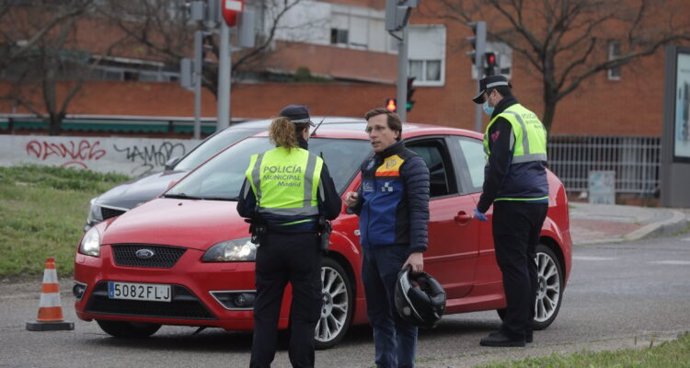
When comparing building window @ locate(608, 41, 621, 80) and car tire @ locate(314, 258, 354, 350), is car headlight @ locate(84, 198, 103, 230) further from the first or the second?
building window @ locate(608, 41, 621, 80)

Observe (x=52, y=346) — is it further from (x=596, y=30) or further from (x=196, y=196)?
(x=596, y=30)

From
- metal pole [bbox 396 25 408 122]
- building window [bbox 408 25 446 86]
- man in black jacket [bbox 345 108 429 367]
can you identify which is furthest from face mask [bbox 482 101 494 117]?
building window [bbox 408 25 446 86]

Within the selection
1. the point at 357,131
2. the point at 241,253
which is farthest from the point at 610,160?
the point at 241,253

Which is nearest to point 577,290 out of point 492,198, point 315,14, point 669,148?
point 492,198

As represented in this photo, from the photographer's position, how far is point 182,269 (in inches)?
392

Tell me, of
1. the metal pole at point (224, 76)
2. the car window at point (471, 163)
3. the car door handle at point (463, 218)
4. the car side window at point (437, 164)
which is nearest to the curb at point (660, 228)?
the metal pole at point (224, 76)

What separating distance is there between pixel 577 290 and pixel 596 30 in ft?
112

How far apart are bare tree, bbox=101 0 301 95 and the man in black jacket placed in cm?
3928

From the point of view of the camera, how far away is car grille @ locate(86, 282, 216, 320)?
9.95 metres

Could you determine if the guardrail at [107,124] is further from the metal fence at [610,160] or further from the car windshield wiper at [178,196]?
the car windshield wiper at [178,196]

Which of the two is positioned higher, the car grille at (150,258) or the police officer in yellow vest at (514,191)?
the police officer in yellow vest at (514,191)

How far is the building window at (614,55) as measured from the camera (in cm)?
4873

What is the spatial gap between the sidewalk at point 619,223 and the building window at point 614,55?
16.2 metres

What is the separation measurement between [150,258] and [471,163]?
9.42 feet
